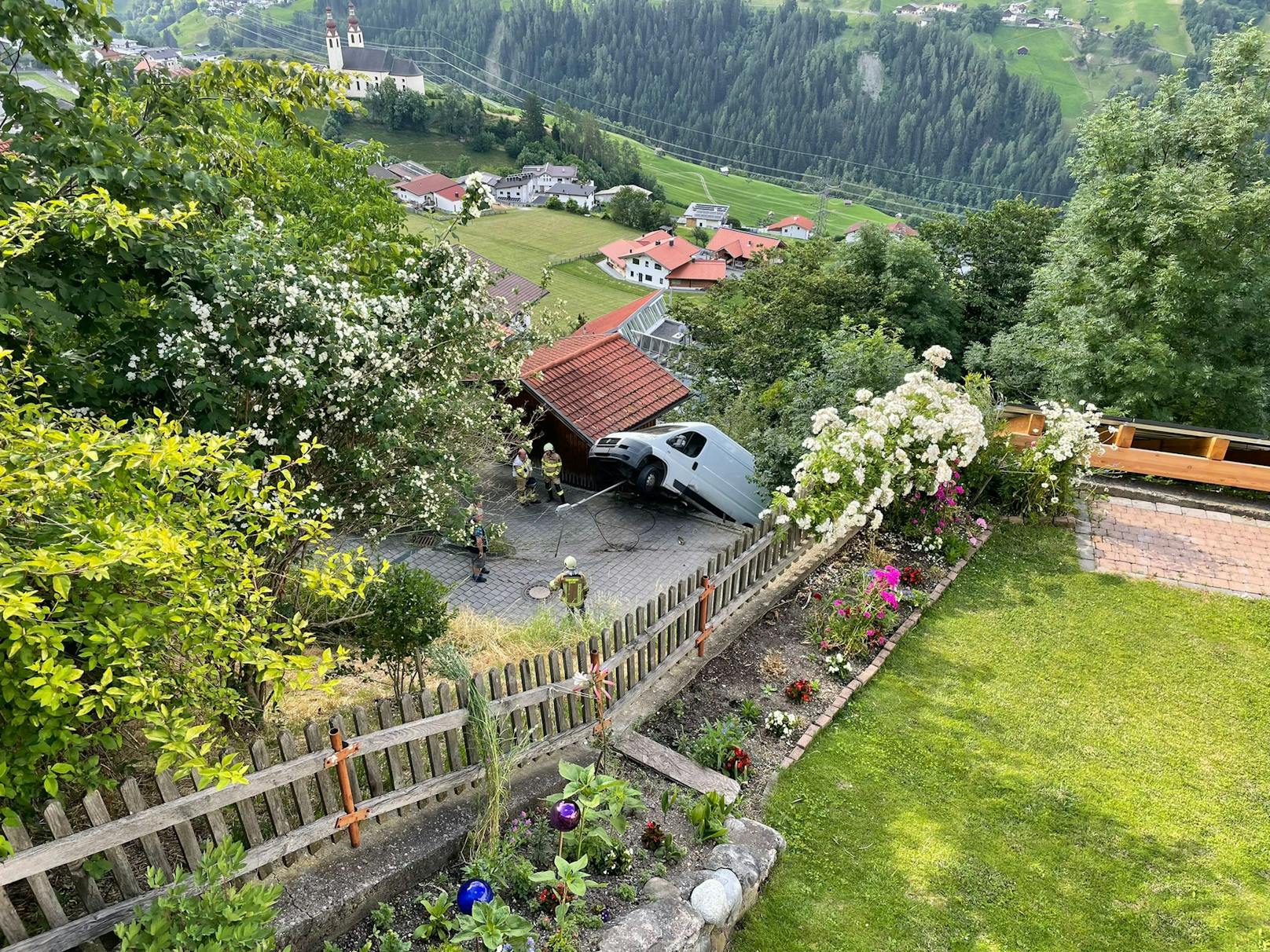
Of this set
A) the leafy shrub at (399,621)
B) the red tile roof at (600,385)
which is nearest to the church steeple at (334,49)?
the red tile roof at (600,385)

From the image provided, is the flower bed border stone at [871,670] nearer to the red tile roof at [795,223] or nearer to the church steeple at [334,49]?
the red tile roof at [795,223]

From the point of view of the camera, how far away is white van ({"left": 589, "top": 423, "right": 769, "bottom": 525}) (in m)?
13.3

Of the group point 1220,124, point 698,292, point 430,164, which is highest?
point 1220,124

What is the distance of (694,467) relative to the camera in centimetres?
1338

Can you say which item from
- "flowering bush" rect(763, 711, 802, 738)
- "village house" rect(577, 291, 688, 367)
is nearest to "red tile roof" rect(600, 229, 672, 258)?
"village house" rect(577, 291, 688, 367)

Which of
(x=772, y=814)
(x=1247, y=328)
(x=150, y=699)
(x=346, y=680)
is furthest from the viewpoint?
(x=1247, y=328)

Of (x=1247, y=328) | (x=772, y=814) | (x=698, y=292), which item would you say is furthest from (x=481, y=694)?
(x=698, y=292)

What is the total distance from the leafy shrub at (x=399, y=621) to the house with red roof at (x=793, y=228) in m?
135

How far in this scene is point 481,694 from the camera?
4.89m

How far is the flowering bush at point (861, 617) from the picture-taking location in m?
7.36

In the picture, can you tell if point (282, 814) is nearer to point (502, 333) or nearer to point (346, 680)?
point (346, 680)

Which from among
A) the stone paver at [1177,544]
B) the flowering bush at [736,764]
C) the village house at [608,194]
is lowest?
the village house at [608,194]

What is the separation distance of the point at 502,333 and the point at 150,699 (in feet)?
20.2

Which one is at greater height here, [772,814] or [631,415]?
[772,814]
